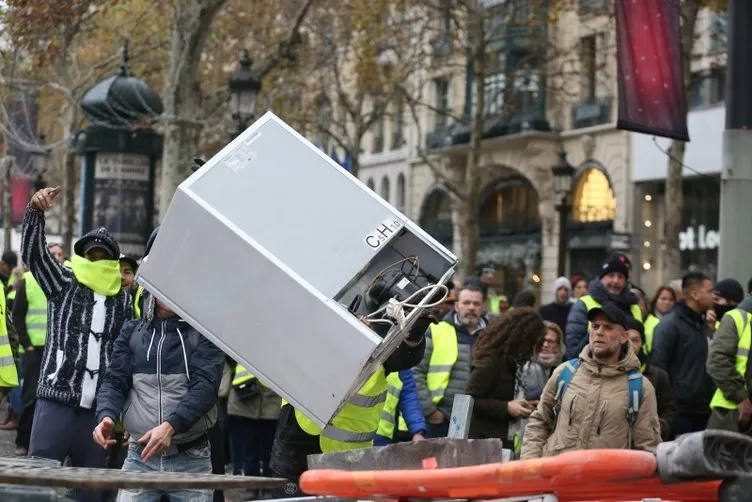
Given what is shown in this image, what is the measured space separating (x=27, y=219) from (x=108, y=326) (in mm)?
907

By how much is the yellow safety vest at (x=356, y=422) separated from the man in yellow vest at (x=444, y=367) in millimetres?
3058

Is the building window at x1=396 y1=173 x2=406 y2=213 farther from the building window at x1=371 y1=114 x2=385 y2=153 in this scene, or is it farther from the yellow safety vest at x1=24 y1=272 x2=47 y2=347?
the yellow safety vest at x1=24 y1=272 x2=47 y2=347

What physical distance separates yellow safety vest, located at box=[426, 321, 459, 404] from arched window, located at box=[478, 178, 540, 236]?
39.0m

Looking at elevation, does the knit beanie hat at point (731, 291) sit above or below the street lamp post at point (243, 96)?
below

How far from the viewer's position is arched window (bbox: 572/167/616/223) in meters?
45.8

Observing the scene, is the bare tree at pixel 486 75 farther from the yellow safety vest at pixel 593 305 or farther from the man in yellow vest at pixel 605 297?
the man in yellow vest at pixel 605 297

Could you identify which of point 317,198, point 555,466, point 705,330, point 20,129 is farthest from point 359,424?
point 20,129

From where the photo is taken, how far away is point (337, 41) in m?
39.8

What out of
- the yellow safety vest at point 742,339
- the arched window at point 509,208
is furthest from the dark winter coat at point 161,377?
the arched window at point 509,208

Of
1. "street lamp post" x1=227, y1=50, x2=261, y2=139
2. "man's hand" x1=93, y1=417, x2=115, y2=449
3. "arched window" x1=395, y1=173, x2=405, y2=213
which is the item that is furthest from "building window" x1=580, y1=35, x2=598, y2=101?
"man's hand" x1=93, y1=417, x2=115, y2=449

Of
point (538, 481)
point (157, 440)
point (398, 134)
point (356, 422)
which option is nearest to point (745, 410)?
point (356, 422)

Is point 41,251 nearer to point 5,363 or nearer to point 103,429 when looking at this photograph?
point 103,429

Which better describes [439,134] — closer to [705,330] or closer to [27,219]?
[705,330]

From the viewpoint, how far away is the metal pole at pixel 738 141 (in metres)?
13.5
